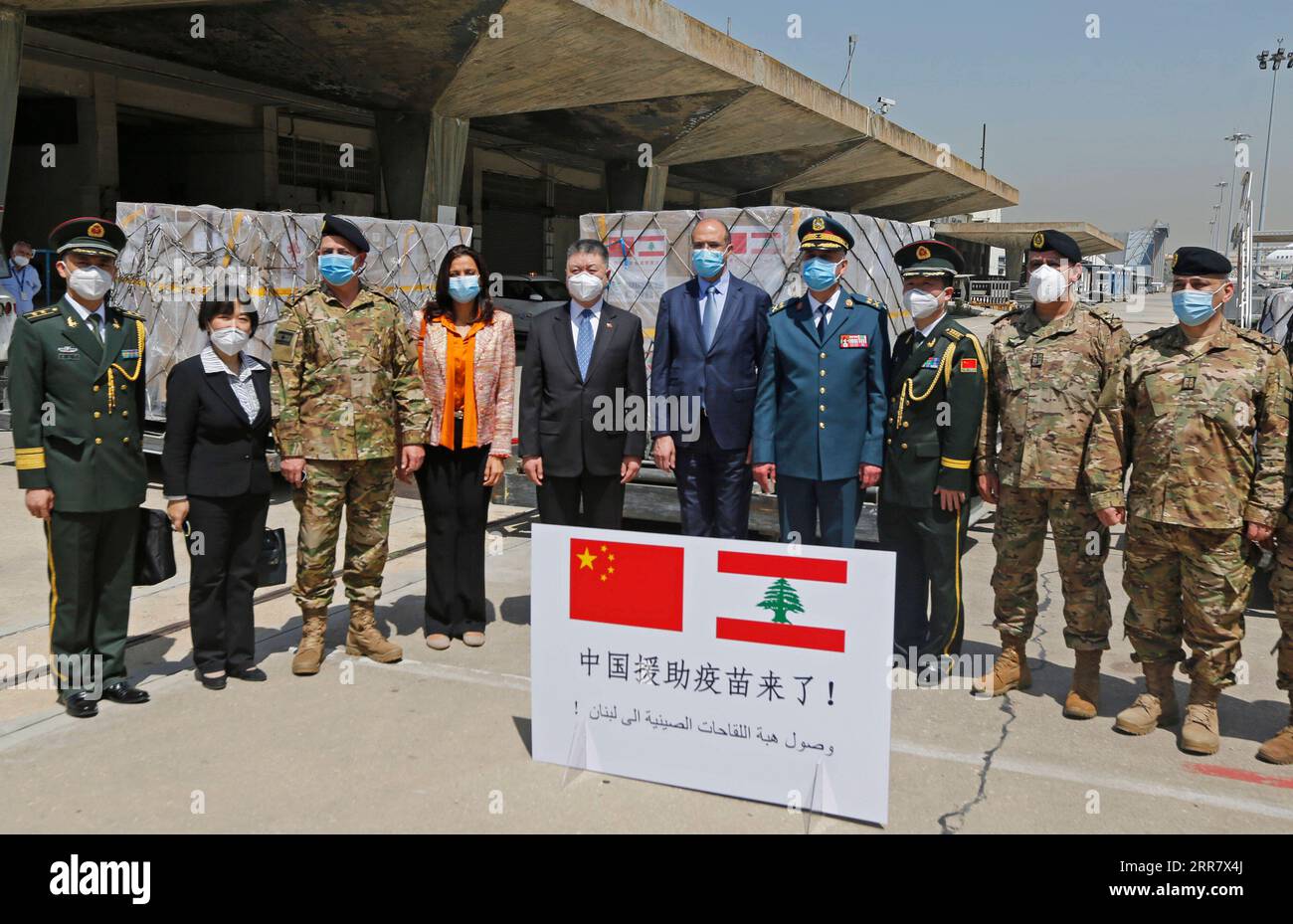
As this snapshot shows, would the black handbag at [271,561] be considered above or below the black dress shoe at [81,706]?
above

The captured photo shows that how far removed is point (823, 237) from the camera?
431cm

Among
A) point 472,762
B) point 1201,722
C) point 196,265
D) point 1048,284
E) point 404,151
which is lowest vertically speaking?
point 472,762

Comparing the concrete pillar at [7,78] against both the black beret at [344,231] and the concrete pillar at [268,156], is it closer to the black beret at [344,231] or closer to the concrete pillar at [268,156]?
the concrete pillar at [268,156]

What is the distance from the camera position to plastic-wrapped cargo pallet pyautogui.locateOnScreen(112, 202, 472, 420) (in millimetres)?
8016

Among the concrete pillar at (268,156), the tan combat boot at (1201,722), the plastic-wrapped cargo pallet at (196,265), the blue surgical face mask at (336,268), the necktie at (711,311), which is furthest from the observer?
the concrete pillar at (268,156)

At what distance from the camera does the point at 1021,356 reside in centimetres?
416

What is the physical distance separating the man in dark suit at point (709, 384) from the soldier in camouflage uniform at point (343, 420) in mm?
1117

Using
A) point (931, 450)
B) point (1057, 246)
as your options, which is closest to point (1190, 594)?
point (931, 450)

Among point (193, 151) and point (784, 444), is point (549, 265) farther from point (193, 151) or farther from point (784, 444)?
point (784, 444)

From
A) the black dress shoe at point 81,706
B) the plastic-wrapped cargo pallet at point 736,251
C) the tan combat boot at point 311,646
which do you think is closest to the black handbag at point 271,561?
the tan combat boot at point 311,646

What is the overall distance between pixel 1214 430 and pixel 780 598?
173 centimetres

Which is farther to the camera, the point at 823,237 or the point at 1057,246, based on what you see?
the point at 823,237

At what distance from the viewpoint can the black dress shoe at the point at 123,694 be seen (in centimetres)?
415

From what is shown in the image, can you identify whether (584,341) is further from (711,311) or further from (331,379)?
(331,379)
